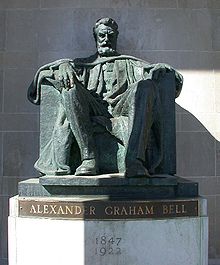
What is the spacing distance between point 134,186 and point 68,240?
682 mm

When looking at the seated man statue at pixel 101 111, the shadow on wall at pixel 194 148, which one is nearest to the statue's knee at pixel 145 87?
the seated man statue at pixel 101 111

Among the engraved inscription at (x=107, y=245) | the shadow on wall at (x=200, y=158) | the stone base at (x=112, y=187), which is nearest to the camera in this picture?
the engraved inscription at (x=107, y=245)

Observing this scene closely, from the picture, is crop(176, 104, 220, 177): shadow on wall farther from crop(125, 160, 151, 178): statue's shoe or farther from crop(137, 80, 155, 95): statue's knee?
crop(125, 160, 151, 178): statue's shoe

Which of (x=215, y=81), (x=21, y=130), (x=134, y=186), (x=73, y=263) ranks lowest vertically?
(x=73, y=263)

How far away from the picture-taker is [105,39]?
17.5 ft

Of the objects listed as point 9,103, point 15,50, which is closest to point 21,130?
point 9,103

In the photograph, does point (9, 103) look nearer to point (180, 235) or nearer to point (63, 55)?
point (63, 55)

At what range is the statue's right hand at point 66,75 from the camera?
445cm

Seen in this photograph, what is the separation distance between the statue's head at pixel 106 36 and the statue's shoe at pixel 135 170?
5.14 feet

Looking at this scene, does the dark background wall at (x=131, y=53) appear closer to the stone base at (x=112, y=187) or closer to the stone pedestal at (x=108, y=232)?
the stone base at (x=112, y=187)

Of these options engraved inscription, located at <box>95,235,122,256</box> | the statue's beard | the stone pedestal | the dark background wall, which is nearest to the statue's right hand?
the statue's beard

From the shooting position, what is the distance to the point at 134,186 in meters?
4.22

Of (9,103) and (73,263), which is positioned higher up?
(9,103)

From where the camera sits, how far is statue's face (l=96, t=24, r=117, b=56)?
534cm
